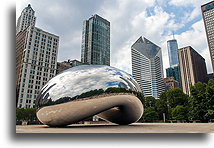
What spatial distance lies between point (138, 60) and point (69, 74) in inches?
3374

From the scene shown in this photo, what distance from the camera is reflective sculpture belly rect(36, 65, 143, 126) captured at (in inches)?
221

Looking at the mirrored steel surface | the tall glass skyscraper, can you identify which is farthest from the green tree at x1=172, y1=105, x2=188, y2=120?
the tall glass skyscraper

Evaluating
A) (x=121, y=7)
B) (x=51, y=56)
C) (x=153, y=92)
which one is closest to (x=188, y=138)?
(x=121, y=7)

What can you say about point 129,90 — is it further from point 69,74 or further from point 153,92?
point 153,92

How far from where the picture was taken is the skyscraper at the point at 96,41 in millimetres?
63122

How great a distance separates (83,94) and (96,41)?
205 ft

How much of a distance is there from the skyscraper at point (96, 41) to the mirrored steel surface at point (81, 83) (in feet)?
176

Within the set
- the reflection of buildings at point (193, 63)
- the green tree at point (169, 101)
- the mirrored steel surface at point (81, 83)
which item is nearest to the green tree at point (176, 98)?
the green tree at point (169, 101)

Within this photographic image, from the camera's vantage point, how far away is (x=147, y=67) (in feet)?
285

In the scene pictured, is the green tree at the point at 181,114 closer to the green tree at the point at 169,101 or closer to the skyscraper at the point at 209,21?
the green tree at the point at 169,101

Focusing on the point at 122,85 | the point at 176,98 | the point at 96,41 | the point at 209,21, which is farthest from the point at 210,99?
the point at 96,41

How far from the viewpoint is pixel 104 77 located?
611 cm

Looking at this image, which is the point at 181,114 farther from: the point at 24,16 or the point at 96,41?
the point at 96,41

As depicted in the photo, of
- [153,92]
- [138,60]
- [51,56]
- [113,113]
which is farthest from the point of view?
[138,60]
